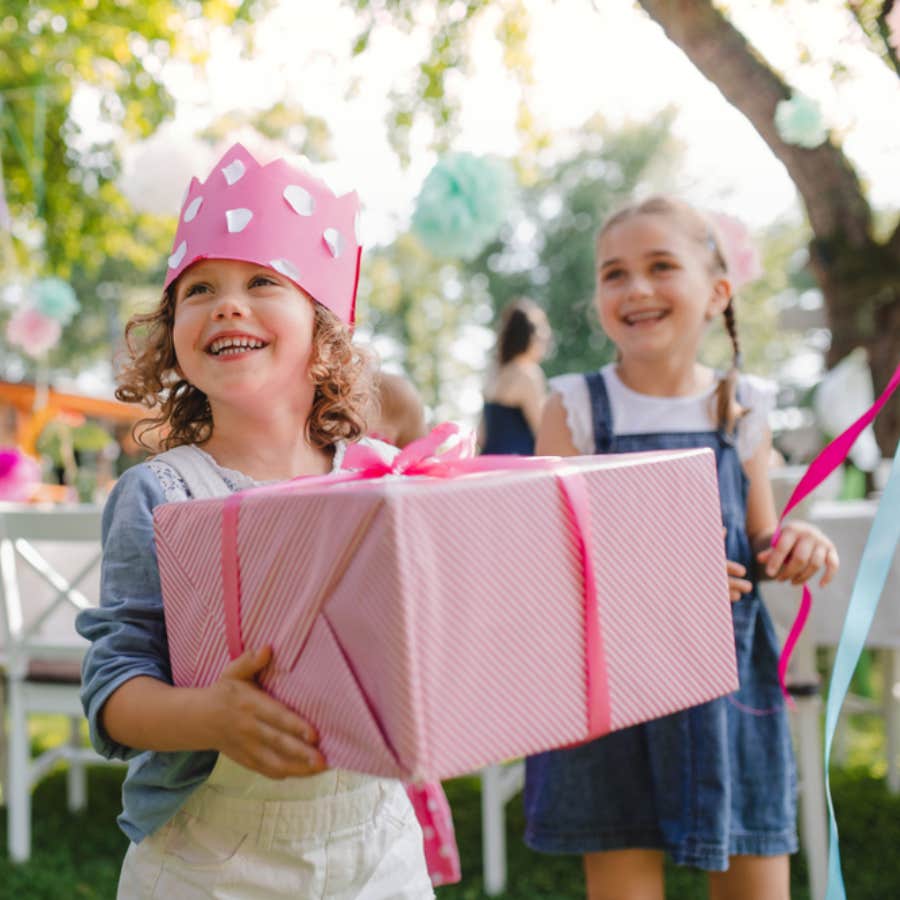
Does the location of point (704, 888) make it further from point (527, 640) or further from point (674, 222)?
point (527, 640)

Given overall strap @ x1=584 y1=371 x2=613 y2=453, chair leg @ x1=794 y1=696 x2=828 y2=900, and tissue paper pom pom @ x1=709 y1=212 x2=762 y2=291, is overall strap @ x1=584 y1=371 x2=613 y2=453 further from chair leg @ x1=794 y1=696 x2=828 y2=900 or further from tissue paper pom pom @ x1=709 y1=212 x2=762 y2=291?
chair leg @ x1=794 y1=696 x2=828 y2=900

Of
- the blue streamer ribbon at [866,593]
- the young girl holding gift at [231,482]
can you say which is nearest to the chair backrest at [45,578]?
the young girl holding gift at [231,482]

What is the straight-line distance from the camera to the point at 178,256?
4.13ft

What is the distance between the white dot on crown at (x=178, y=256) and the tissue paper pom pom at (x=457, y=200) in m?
2.54

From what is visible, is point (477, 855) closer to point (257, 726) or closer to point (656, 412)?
point (656, 412)

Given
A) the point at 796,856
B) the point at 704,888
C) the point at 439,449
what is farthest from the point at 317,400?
the point at 796,856

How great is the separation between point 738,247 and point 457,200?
5.59 ft

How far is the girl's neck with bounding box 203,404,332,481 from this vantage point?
1276 mm

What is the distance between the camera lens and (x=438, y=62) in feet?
16.1

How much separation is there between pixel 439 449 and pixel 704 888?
7.19 ft

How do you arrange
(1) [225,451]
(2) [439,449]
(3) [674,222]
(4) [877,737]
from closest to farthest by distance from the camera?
(2) [439,449], (1) [225,451], (3) [674,222], (4) [877,737]

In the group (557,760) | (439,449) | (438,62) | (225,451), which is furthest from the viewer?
(438,62)

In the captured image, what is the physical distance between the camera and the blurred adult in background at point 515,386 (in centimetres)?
498

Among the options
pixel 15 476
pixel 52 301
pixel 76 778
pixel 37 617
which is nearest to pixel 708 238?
pixel 37 617
